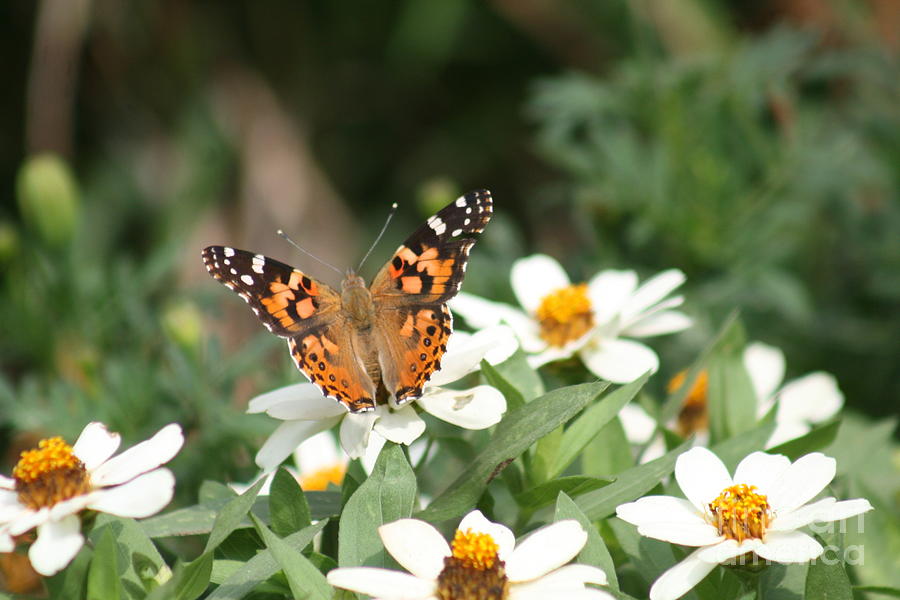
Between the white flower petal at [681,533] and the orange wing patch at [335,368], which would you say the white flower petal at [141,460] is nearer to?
the orange wing patch at [335,368]

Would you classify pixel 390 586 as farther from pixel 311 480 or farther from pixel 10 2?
pixel 10 2

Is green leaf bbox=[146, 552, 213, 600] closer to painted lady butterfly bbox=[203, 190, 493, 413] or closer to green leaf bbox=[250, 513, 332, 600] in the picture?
green leaf bbox=[250, 513, 332, 600]

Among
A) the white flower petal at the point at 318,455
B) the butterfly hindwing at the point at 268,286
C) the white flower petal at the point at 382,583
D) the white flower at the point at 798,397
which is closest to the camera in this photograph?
the white flower petal at the point at 382,583

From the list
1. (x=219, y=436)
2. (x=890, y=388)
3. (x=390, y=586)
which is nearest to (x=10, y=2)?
(x=219, y=436)

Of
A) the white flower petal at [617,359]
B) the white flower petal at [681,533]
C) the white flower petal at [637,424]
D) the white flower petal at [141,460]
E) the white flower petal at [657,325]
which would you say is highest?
the white flower petal at [141,460]

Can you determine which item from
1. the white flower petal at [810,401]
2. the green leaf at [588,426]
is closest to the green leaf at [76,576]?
the green leaf at [588,426]

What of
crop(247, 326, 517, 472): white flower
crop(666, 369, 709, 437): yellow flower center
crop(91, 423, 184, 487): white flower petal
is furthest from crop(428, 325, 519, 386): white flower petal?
crop(666, 369, 709, 437): yellow flower center

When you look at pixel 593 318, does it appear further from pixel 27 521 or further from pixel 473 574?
pixel 27 521
